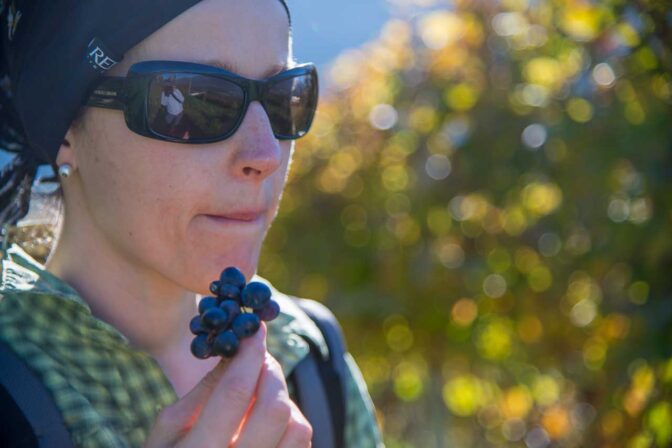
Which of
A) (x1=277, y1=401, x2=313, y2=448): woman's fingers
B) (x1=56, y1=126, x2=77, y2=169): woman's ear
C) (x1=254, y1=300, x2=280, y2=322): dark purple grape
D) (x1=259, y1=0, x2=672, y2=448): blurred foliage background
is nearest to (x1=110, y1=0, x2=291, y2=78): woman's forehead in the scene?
(x1=56, y1=126, x2=77, y2=169): woman's ear

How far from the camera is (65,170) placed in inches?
64.5

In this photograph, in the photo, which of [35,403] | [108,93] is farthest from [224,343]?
[108,93]

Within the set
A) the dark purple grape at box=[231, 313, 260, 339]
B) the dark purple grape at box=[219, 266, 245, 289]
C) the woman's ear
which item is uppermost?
the woman's ear

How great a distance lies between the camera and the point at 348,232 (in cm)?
343

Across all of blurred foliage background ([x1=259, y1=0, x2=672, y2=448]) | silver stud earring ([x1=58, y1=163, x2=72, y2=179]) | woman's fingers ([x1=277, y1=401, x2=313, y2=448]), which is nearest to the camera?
woman's fingers ([x1=277, y1=401, x2=313, y2=448])

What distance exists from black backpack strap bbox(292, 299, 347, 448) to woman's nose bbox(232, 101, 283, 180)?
43cm

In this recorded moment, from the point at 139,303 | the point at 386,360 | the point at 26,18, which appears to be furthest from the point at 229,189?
the point at 386,360

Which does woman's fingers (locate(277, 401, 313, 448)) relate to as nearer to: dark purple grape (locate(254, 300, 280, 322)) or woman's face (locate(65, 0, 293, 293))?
dark purple grape (locate(254, 300, 280, 322))

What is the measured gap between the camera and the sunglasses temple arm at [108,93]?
1.55 meters

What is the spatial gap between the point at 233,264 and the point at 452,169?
178cm

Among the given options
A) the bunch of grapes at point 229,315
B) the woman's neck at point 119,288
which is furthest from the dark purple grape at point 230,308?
the woman's neck at point 119,288

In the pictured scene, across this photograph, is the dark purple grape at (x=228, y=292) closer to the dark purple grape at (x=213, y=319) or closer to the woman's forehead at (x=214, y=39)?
the dark purple grape at (x=213, y=319)

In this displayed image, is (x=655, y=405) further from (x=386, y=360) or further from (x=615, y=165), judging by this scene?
(x=386, y=360)

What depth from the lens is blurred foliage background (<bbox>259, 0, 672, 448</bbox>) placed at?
2994 millimetres
